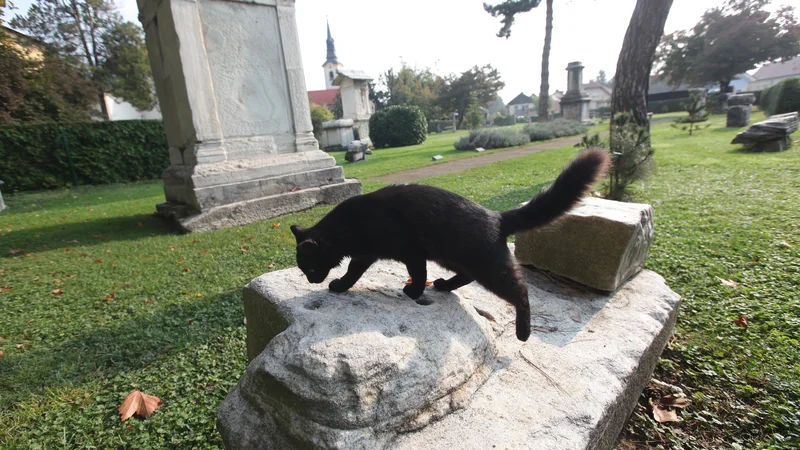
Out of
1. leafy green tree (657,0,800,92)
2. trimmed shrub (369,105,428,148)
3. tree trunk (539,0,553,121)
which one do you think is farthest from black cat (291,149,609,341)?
leafy green tree (657,0,800,92)

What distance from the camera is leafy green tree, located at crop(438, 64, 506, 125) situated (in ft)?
168

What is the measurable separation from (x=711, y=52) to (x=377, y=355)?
4716 cm

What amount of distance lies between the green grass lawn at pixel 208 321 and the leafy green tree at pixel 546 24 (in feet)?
69.9

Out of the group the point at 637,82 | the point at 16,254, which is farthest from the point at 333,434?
the point at 637,82

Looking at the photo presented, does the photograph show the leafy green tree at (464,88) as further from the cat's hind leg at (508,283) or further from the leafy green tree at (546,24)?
the cat's hind leg at (508,283)

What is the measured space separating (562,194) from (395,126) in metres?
20.4

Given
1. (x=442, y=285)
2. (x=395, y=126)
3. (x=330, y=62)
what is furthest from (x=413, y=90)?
(x=442, y=285)

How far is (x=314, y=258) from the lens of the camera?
219 centimetres

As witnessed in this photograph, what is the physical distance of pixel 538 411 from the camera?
5.61ft

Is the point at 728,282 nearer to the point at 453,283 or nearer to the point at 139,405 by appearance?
the point at 453,283

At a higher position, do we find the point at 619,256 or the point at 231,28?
the point at 231,28

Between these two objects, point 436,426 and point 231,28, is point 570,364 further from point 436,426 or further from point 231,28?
point 231,28

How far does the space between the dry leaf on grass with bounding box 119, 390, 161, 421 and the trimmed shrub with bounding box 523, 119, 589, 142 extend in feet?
62.5

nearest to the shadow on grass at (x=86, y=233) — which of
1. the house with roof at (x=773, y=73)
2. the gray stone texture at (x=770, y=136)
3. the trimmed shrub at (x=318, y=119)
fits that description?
the gray stone texture at (x=770, y=136)
